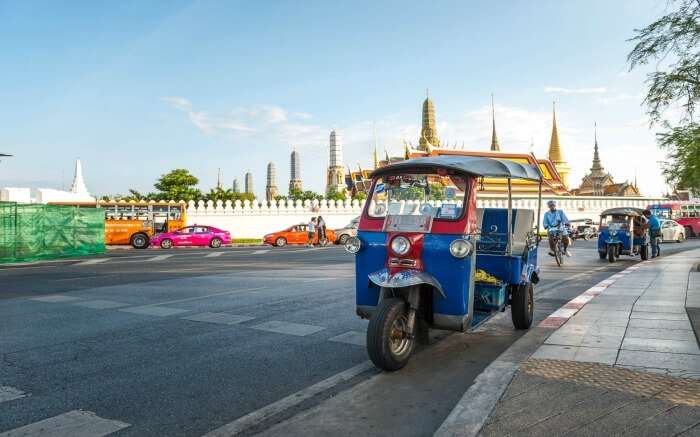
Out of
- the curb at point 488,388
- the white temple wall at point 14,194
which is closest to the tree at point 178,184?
the white temple wall at point 14,194

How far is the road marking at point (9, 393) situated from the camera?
4.27 meters

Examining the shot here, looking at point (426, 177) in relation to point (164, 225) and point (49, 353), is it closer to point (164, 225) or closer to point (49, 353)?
point (49, 353)

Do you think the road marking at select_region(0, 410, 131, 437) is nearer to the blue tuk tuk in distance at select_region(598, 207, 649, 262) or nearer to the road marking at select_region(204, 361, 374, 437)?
the road marking at select_region(204, 361, 374, 437)

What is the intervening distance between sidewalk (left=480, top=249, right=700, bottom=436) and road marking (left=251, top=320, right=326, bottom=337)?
2764 millimetres

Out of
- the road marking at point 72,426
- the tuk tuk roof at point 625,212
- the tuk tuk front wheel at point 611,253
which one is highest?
the tuk tuk roof at point 625,212

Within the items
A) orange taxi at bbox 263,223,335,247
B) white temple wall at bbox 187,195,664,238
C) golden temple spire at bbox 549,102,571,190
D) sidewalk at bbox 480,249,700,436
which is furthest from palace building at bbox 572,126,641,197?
sidewalk at bbox 480,249,700,436

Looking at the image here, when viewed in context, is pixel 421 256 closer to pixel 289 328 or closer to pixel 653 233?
pixel 289 328

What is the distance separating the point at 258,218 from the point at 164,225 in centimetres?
1048

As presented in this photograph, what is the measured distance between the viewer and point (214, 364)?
5.25 m

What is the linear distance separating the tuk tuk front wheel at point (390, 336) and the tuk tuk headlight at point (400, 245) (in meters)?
0.55

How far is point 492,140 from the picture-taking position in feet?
347

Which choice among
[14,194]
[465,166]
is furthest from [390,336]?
[14,194]

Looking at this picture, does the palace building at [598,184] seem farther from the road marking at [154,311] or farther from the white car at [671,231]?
the road marking at [154,311]

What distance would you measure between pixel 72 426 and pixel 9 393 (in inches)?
44.5
